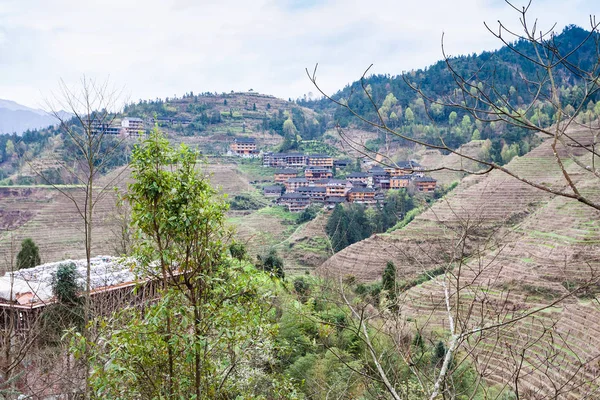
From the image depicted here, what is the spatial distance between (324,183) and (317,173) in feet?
13.1

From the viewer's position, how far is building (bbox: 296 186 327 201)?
3491 cm

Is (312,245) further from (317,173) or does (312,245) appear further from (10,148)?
(10,148)

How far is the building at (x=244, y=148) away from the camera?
4823cm

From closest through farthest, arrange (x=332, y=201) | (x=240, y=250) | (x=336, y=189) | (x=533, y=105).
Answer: (x=533, y=105)
(x=240, y=250)
(x=332, y=201)
(x=336, y=189)

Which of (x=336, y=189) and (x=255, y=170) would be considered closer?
(x=336, y=189)

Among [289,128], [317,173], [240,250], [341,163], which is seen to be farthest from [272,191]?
[240,250]

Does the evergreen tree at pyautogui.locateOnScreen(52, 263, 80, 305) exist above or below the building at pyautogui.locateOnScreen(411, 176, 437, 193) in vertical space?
below

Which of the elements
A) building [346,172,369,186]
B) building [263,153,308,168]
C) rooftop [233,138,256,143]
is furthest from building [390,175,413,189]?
rooftop [233,138,256,143]

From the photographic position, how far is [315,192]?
115 feet

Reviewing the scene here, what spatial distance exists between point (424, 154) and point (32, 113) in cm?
11057

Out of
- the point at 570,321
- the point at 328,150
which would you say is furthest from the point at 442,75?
the point at 570,321

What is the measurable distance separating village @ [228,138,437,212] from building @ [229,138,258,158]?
11.5 ft

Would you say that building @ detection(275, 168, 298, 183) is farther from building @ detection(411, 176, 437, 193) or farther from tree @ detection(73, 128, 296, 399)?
tree @ detection(73, 128, 296, 399)

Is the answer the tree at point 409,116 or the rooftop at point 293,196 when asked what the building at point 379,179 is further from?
the tree at point 409,116
